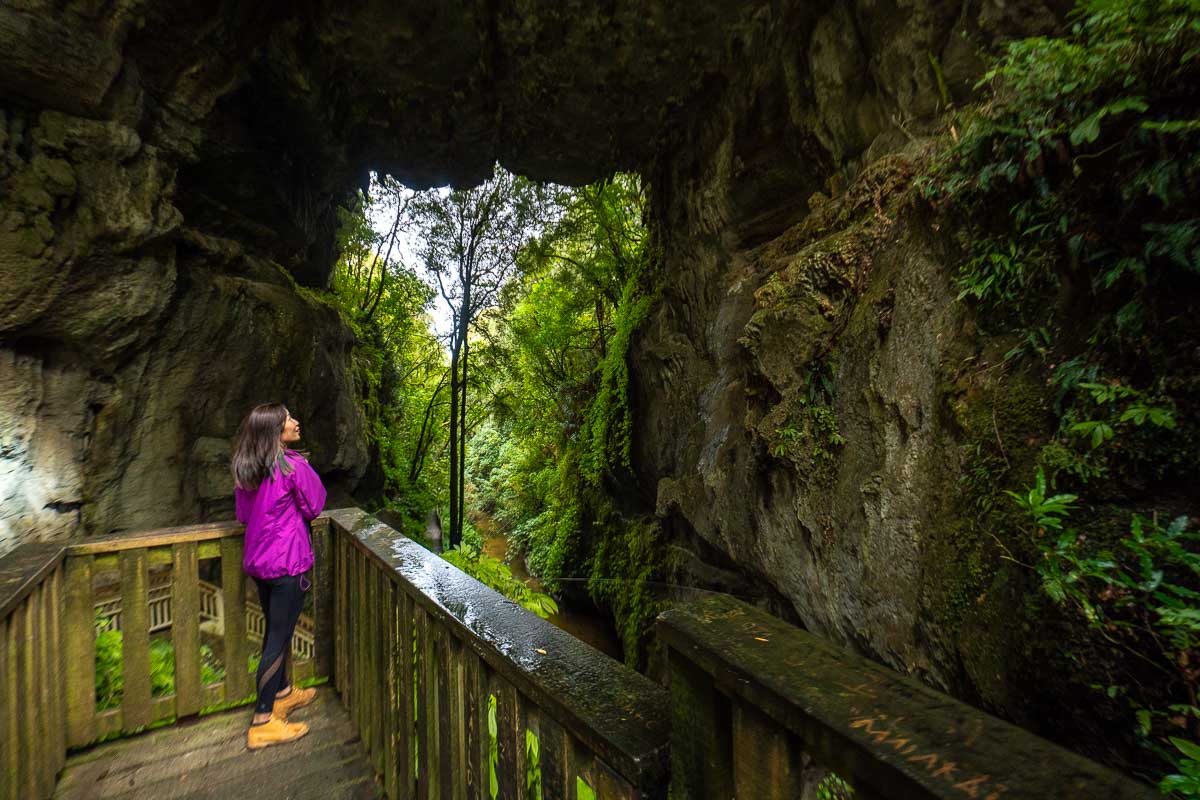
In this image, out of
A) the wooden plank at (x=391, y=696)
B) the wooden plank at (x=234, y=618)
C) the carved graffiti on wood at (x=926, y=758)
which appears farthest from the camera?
the wooden plank at (x=234, y=618)

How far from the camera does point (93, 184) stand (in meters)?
4.90

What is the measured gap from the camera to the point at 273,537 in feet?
8.48

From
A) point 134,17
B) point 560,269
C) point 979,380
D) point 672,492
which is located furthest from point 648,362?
point 134,17

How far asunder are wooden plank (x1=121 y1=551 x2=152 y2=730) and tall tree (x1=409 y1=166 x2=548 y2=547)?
7.57 m

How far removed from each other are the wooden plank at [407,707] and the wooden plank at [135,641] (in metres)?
1.64

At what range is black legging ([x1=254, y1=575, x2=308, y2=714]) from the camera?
8.39 ft

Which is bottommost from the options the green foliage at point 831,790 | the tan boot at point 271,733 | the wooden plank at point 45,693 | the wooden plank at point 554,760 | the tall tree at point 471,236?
the tan boot at point 271,733

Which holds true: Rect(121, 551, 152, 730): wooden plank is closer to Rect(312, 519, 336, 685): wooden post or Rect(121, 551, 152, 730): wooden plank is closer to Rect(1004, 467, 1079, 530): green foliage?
Rect(312, 519, 336, 685): wooden post

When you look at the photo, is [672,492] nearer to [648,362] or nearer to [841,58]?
[648,362]

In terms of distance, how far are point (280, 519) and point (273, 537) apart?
0.10 m

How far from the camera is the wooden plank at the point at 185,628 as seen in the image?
2668 mm

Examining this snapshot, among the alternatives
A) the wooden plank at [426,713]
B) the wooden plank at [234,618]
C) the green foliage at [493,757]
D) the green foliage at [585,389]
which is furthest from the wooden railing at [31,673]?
the green foliage at [585,389]

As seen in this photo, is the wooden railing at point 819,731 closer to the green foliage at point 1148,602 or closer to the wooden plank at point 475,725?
the wooden plank at point 475,725

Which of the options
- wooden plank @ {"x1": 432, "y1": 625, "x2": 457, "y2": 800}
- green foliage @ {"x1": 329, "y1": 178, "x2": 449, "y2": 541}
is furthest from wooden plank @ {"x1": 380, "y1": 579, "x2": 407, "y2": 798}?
green foliage @ {"x1": 329, "y1": 178, "x2": 449, "y2": 541}
